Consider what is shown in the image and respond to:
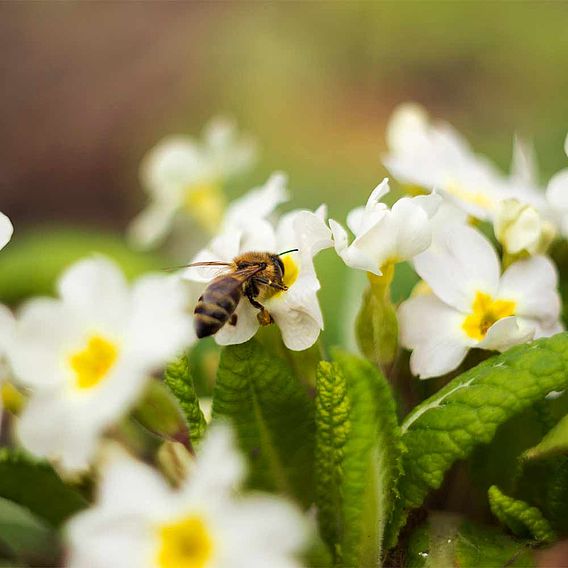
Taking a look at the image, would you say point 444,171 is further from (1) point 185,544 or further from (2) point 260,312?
(1) point 185,544

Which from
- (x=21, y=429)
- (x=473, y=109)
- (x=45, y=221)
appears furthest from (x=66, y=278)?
(x=473, y=109)

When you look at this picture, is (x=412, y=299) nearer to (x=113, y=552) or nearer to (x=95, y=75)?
(x=113, y=552)

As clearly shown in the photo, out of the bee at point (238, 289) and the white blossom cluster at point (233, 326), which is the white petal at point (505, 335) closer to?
the white blossom cluster at point (233, 326)

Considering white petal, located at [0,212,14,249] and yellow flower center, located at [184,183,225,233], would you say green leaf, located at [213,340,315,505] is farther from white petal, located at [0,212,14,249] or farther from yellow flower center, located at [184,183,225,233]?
yellow flower center, located at [184,183,225,233]

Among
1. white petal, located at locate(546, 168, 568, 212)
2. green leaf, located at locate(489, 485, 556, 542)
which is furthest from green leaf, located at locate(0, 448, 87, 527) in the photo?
white petal, located at locate(546, 168, 568, 212)

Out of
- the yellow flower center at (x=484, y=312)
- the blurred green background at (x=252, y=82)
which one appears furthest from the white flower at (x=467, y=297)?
the blurred green background at (x=252, y=82)
